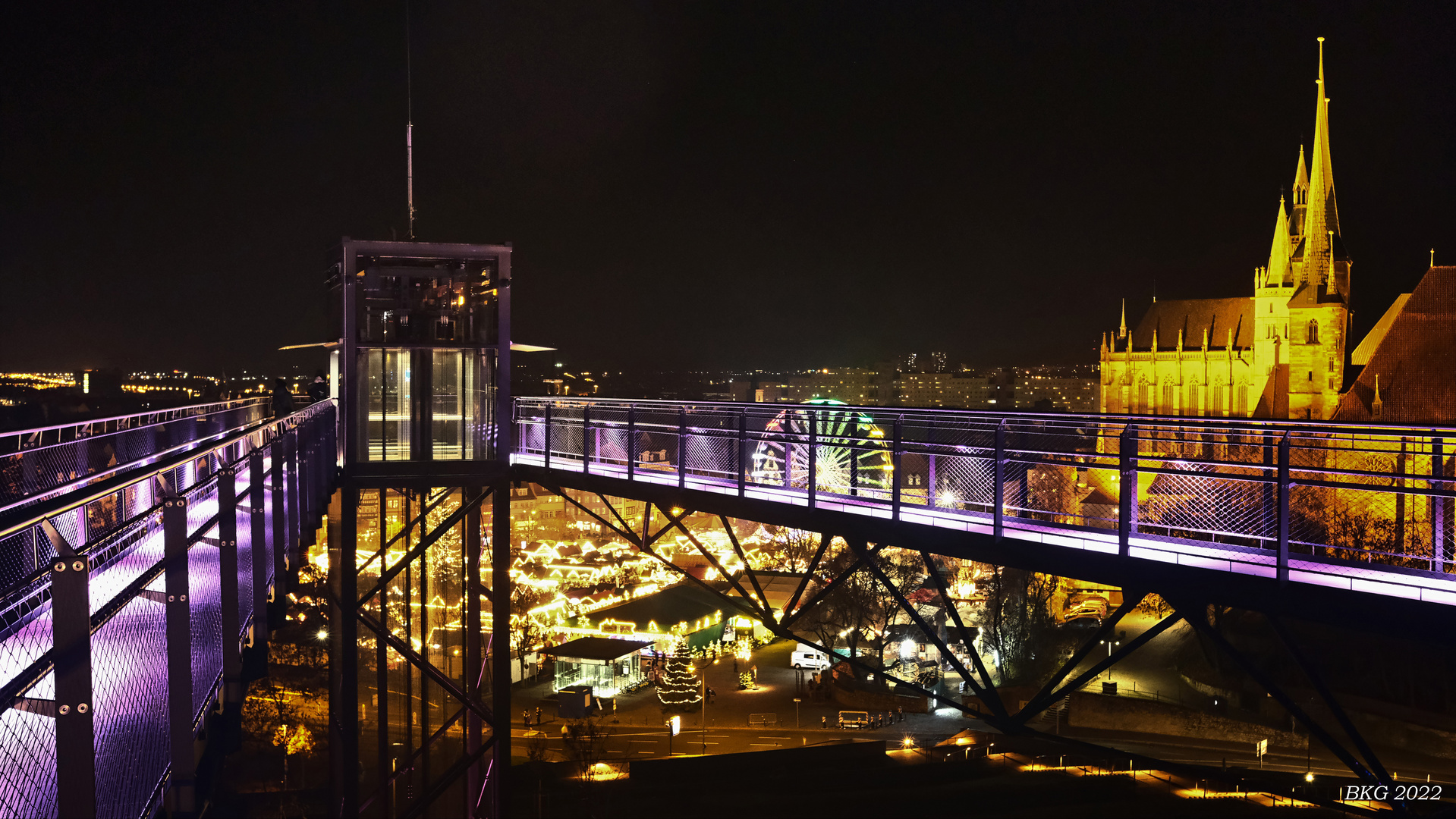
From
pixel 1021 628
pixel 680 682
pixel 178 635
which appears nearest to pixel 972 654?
pixel 178 635

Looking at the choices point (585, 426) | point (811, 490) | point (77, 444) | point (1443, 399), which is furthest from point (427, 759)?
point (1443, 399)

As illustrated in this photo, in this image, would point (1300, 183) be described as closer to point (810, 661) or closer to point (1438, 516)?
point (810, 661)

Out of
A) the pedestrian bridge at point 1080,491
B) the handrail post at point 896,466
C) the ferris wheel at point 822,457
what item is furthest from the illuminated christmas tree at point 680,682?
the handrail post at point 896,466

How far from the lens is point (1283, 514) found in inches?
269

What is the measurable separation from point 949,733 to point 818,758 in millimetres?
7312

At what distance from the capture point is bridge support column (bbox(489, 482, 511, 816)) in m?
14.0

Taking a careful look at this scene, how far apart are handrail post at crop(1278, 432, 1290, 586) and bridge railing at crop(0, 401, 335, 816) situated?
252 inches

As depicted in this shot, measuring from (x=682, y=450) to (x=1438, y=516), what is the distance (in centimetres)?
809

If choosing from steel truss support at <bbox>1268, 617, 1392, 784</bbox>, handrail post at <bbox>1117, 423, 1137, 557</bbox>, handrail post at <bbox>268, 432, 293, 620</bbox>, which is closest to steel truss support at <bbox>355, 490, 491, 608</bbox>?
handrail post at <bbox>268, 432, 293, 620</bbox>

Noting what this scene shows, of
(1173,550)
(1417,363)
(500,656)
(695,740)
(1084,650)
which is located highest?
(1417,363)

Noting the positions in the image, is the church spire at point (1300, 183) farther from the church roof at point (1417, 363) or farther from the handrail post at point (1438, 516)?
the handrail post at point (1438, 516)

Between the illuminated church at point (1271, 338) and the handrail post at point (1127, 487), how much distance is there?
5817 cm

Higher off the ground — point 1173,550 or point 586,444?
point 586,444

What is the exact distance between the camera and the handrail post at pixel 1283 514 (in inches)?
268
